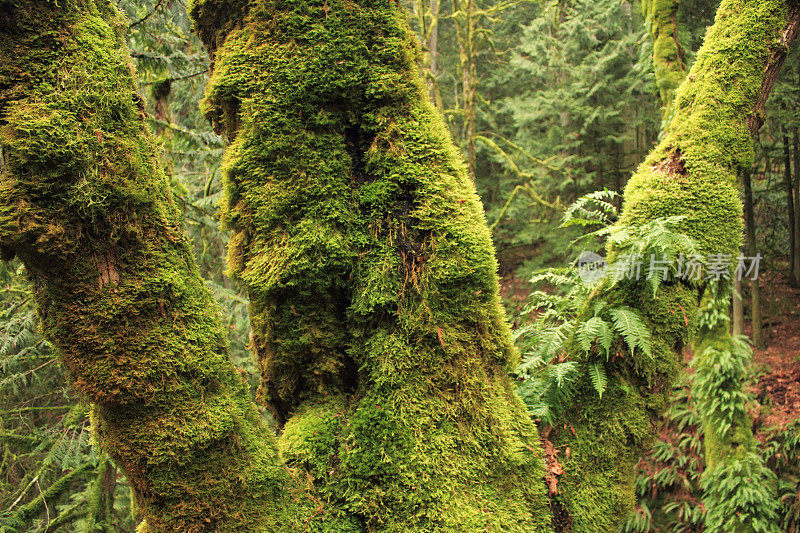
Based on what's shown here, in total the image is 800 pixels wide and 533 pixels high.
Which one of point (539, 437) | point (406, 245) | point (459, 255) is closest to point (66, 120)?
point (406, 245)

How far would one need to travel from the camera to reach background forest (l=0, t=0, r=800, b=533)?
5609 millimetres

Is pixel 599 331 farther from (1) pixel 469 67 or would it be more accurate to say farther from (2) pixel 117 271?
(1) pixel 469 67

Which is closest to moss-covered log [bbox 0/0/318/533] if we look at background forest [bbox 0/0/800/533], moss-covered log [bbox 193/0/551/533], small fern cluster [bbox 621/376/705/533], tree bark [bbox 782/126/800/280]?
moss-covered log [bbox 193/0/551/533]

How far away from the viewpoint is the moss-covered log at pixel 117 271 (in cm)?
145

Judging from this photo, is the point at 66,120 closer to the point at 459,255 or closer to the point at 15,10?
the point at 15,10

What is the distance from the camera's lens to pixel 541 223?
12.5 m

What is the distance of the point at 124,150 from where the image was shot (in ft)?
5.25

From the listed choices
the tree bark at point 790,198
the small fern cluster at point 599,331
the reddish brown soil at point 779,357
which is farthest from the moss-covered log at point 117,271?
the tree bark at point 790,198

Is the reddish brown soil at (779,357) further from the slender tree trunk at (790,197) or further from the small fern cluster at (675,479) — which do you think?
the small fern cluster at (675,479)

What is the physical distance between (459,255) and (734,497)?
7.58m

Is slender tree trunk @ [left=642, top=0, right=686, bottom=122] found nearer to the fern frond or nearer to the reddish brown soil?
the fern frond

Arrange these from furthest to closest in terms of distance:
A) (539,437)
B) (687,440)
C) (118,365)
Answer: (687,440)
(539,437)
(118,365)

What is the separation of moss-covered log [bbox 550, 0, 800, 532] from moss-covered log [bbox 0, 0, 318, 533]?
1661mm

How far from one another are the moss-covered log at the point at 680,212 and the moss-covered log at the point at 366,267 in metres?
0.41
